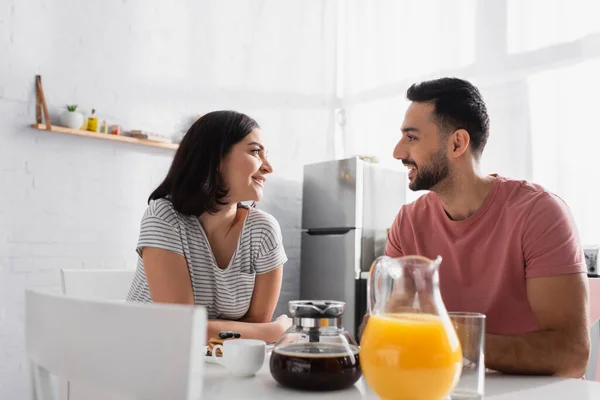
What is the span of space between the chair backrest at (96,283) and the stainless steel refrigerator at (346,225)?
7.25ft

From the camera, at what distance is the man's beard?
1.59 m

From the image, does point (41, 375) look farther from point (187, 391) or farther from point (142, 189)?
point (142, 189)

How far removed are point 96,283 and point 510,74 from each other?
2.90 metres

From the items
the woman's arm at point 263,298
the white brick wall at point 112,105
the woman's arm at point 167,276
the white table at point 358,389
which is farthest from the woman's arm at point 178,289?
the white brick wall at point 112,105

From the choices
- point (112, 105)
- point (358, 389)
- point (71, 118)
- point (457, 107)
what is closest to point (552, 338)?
point (358, 389)

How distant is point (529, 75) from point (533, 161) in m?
0.54

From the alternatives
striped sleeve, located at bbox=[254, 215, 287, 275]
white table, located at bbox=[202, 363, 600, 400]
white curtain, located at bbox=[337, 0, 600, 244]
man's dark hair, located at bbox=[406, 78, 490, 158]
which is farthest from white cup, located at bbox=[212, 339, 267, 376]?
white curtain, located at bbox=[337, 0, 600, 244]

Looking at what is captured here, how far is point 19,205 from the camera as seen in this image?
2.84 meters

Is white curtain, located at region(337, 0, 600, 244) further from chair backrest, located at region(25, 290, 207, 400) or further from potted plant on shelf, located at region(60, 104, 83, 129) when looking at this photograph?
chair backrest, located at region(25, 290, 207, 400)

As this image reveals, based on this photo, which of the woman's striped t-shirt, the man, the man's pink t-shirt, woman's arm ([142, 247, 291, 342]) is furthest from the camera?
the woman's striped t-shirt

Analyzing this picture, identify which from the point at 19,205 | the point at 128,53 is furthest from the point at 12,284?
the point at 128,53

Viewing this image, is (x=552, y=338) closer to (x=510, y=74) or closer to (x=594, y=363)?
(x=594, y=363)

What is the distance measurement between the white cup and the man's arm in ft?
1.31

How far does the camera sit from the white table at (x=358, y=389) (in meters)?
0.80
